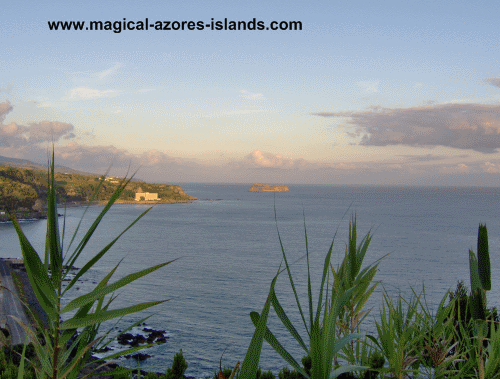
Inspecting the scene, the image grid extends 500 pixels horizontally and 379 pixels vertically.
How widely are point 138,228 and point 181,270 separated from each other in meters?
35.4

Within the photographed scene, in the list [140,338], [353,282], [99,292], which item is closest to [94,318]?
[99,292]

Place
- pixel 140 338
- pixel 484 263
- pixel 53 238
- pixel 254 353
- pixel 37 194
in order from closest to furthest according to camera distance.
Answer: pixel 254 353
pixel 53 238
pixel 484 263
pixel 140 338
pixel 37 194

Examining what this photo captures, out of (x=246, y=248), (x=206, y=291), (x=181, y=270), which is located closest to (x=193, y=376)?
(x=206, y=291)

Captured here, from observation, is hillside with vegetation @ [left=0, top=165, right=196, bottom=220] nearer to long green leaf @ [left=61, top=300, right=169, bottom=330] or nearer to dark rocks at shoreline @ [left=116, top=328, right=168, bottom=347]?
dark rocks at shoreline @ [left=116, top=328, right=168, bottom=347]

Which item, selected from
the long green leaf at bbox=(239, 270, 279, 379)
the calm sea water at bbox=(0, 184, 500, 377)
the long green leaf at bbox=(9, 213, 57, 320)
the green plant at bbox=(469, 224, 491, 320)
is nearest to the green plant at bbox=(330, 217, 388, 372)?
the calm sea water at bbox=(0, 184, 500, 377)

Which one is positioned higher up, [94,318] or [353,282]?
[94,318]

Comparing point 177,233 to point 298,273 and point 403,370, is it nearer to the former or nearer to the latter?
point 298,273

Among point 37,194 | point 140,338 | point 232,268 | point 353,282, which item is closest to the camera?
point 353,282

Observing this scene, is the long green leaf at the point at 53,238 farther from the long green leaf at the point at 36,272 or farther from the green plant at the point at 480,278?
the green plant at the point at 480,278

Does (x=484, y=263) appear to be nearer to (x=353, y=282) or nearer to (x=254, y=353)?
(x=353, y=282)

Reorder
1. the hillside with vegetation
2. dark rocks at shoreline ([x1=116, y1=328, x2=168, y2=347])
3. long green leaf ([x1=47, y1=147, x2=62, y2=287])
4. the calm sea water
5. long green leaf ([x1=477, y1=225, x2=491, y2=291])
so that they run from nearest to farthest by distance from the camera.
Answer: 1. long green leaf ([x1=47, y1=147, x2=62, y2=287])
2. long green leaf ([x1=477, y1=225, x2=491, y2=291])
3. dark rocks at shoreline ([x1=116, y1=328, x2=168, y2=347])
4. the calm sea water
5. the hillside with vegetation

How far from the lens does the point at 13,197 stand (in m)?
76.6

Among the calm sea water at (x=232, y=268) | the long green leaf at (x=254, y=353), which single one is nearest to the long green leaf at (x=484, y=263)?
the calm sea water at (x=232, y=268)

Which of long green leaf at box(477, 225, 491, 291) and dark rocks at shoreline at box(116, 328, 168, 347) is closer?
long green leaf at box(477, 225, 491, 291)
